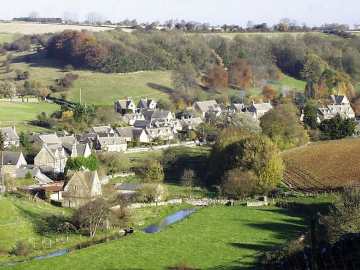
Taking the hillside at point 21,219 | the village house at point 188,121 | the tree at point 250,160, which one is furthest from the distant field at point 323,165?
the village house at point 188,121

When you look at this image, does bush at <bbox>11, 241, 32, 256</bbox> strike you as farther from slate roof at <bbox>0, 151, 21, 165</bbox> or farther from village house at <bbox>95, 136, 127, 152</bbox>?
village house at <bbox>95, 136, 127, 152</bbox>

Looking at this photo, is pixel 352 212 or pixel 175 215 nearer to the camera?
pixel 352 212

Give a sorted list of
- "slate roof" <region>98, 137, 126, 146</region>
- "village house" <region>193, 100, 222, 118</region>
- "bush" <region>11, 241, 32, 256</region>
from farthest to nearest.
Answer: "village house" <region>193, 100, 222, 118</region>, "slate roof" <region>98, 137, 126, 146</region>, "bush" <region>11, 241, 32, 256</region>

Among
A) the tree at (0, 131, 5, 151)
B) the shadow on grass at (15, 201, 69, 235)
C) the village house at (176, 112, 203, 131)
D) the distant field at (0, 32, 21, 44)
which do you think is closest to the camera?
the shadow on grass at (15, 201, 69, 235)

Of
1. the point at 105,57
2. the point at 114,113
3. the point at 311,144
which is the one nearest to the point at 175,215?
the point at 311,144

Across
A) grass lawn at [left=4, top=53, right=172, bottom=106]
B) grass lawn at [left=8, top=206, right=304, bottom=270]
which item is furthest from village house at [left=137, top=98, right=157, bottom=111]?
grass lawn at [left=8, top=206, right=304, bottom=270]

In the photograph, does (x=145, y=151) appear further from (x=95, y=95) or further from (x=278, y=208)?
(x=95, y=95)

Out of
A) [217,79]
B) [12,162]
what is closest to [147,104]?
[217,79]

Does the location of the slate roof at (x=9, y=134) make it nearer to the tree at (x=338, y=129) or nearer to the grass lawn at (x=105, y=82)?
the grass lawn at (x=105, y=82)
